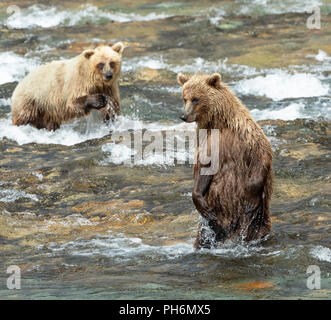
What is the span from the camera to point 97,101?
1155 cm

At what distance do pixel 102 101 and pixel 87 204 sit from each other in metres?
3.49

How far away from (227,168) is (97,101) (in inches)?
219

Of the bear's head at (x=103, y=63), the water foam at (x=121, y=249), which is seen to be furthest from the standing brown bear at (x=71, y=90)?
the water foam at (x=121, y=249)

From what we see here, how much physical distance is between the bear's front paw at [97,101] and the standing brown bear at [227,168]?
16.7 ft

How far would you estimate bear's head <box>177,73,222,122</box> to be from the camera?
645cm

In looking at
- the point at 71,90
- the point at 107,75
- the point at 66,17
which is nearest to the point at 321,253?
the point at 107,75

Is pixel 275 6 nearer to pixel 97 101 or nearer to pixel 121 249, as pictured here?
pixel 97 101

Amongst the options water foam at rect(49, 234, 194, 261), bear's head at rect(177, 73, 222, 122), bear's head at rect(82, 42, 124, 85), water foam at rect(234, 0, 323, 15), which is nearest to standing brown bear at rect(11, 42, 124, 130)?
bear's head at rect(82, 42, 124, 85)

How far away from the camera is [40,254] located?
6.86m

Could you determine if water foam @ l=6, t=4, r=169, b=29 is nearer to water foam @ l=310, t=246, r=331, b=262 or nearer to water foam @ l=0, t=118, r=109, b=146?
water foam @ l=0, t=118, r=109, b=146

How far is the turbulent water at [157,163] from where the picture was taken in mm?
6039

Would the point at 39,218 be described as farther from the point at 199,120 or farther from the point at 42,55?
the point at 42,55

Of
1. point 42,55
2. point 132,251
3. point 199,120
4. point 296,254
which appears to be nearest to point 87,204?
point 132,251

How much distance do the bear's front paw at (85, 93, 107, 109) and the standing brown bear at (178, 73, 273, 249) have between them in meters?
5.09
